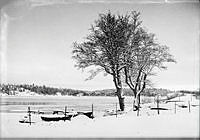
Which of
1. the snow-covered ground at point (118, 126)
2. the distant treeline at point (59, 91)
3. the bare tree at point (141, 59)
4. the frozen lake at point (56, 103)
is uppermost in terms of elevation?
the bare tree at point (141, 59)

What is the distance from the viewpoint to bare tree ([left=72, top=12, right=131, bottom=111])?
8.18ft

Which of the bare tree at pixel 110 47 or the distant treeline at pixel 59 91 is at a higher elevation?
the bare tree at pixel 110 47

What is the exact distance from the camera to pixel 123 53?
8.20 ft

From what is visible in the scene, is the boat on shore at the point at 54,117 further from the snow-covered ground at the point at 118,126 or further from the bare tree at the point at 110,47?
the bare tree at the point at 110,47

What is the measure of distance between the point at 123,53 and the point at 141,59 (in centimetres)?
14

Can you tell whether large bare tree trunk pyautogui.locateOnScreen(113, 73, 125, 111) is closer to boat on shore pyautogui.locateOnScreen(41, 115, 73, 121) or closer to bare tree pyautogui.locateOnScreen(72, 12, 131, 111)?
bare tree pyautogui.locateOnScreen(72, 12, 131, 111)

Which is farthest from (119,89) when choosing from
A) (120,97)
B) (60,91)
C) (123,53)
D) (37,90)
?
(37,90)

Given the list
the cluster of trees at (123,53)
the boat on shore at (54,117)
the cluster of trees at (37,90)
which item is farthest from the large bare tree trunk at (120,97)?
the boat on shore at (54,117)

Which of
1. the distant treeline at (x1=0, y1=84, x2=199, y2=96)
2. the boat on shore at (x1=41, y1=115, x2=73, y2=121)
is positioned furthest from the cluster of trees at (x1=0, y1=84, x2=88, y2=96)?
the boat on shore at (x1=41, y1=115, x2=73, y2=121)

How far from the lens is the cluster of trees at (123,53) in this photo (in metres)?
2.49

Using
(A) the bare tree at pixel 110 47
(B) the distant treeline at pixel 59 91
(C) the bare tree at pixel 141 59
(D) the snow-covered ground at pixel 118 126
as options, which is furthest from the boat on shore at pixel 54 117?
(C) the bare tree at pixel 141 59

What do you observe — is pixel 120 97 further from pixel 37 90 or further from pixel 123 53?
pixel 37 90

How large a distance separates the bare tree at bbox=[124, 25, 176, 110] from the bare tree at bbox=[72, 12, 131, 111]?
0.06m

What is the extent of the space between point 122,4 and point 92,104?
2.48 feet
